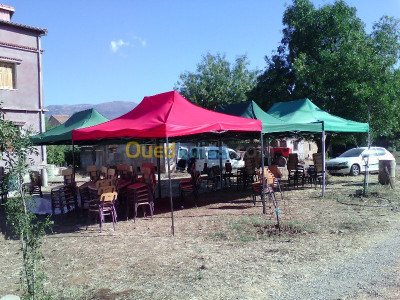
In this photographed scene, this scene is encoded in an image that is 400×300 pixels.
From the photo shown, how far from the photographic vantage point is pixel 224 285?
4258 mm

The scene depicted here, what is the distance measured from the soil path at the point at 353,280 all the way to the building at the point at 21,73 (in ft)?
49.5

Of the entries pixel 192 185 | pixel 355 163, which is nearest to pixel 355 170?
pixel 355 163

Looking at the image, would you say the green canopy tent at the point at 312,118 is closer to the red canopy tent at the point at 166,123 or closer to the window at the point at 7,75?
the red canopy tent at the point at 166,123

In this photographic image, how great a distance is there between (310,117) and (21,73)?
535 inches

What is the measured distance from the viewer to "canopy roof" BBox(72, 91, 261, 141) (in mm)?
7047

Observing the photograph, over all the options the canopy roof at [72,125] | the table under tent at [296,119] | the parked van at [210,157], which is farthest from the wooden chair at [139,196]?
the parked van at [210,157]

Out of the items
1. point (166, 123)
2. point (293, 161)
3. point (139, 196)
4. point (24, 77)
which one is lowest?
point (139, 196)

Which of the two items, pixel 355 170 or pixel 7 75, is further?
pixel 7 75

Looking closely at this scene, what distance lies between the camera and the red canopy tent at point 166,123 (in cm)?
704

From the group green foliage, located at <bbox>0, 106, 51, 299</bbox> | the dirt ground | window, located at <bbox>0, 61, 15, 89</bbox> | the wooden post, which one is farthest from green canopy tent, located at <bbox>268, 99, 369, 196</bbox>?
window, located at <bbox>0, 61, 15, 89</bbox>

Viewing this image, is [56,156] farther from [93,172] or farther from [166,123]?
[166,123]

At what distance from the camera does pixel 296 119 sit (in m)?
11.1

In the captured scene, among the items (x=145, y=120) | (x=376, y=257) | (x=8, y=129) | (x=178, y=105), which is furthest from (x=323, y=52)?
(x=8, y=129)

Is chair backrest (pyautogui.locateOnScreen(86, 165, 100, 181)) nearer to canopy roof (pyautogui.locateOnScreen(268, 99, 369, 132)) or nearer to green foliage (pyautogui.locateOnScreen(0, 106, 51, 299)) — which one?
canopy roof (pyautogui.locateOnScreen(268, 99, 369, 132))
